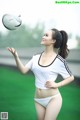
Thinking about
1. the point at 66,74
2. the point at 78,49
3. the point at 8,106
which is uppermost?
the point at 78,49

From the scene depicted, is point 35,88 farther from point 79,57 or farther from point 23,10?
point 23,10

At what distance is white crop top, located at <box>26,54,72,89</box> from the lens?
3023 millimetres

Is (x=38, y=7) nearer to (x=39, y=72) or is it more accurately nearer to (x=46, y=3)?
(x=46, y=3)

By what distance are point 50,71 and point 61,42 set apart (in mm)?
279

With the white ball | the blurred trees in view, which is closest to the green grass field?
the blurred trees

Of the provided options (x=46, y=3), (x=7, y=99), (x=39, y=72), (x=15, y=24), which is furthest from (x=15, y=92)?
(x=46, y=3)

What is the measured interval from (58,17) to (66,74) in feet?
1.69

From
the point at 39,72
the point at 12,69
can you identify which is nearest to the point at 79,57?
the point at 39,72

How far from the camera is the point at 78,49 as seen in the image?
10.3 feet

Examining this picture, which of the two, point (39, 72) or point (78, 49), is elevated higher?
point (78, 49)

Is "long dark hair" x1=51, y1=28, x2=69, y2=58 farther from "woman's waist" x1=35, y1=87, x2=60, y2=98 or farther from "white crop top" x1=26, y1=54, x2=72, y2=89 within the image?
"woman's waist" x1=35, y1=87, x2=60, y2=98

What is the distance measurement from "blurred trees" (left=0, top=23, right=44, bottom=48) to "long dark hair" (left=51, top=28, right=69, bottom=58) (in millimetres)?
135

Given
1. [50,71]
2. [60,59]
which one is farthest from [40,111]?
[60,59]

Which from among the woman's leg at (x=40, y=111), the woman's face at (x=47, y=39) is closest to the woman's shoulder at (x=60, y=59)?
the woman's face at (x=47, y=39)
